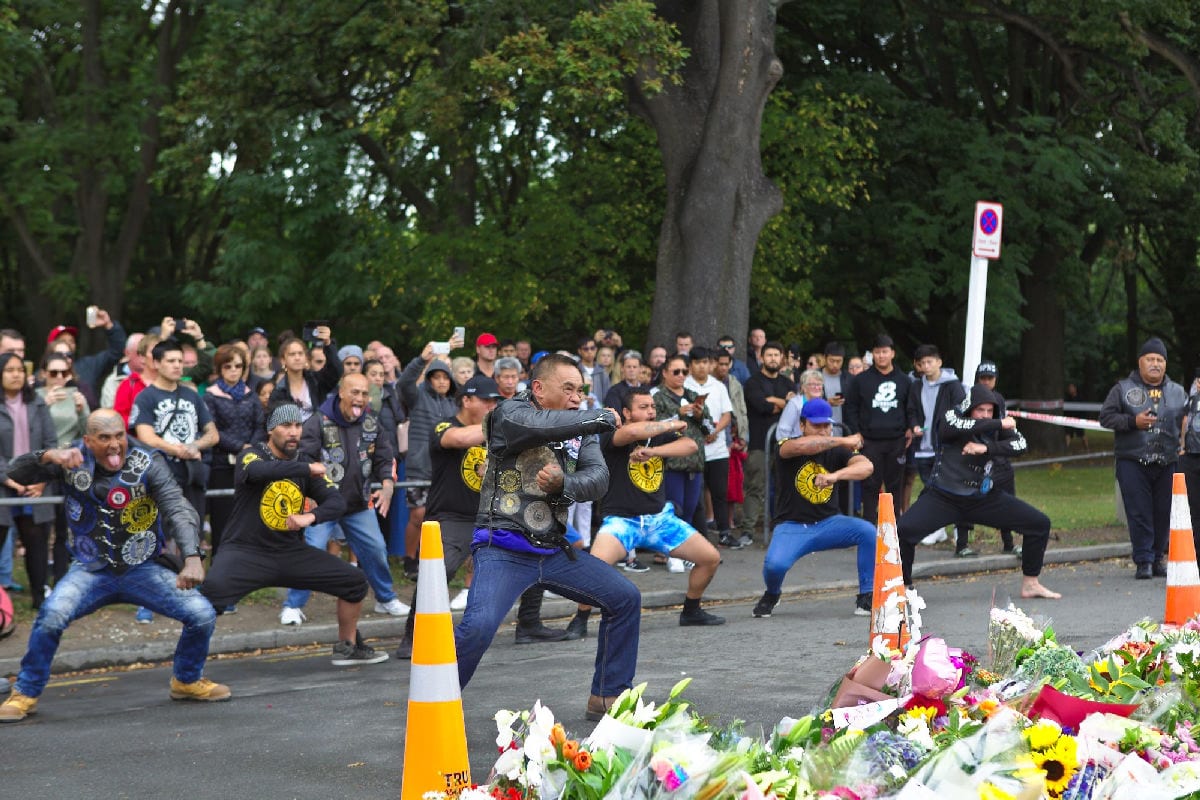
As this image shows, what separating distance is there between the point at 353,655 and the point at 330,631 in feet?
4.56

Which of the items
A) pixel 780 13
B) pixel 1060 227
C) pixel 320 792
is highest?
pixel 780 13

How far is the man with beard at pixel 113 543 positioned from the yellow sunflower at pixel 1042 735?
5.63m

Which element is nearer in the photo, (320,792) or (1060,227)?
(320,792)

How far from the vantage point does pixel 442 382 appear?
1346 cm

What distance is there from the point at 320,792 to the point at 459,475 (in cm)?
423

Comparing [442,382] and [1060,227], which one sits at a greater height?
[1060,227]

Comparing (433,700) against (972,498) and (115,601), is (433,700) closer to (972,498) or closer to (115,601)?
(115,601)

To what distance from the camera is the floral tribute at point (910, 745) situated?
3834 millimetres

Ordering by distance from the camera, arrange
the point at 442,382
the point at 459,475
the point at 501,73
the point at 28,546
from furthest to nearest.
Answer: the point at 501,73 < the point at 442,382 < the point at 28,546 < the point at 459,475

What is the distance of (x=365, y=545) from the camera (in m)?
11.6

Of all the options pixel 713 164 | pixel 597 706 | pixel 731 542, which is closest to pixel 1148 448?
pixel 731 542

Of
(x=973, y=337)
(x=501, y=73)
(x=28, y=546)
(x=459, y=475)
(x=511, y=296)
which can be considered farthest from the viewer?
(x=511, y=296)

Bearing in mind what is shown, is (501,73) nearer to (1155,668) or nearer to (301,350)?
(301,350)

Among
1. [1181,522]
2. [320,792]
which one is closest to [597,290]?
[1181,522]
